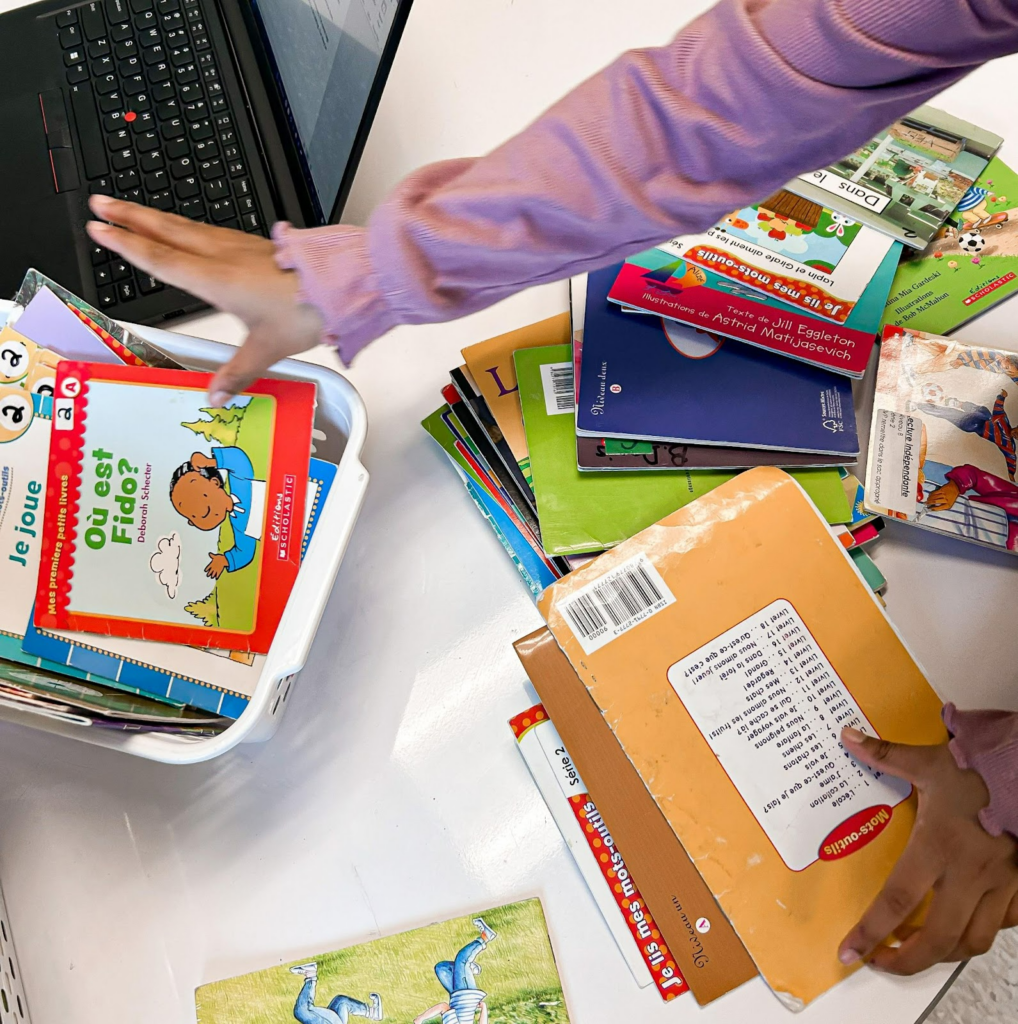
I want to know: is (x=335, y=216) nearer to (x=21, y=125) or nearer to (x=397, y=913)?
(x=21, y=125)

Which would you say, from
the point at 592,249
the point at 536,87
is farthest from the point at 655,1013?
the point at 536,87

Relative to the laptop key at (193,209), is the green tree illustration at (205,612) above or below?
below

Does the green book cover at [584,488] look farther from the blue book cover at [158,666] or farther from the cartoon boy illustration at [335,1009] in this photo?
the cartoon boy illustration at [335,1009]

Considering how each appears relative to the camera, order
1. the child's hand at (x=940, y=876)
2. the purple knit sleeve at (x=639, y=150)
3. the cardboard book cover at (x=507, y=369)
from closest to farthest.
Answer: the purple knit sleeve at (x=639, y=150) → the child's hand at (x=940, y=876) → the cardboard book cover at (x=507, y=369)

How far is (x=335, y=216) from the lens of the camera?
0.67m

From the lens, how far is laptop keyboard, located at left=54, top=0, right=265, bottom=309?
69cm

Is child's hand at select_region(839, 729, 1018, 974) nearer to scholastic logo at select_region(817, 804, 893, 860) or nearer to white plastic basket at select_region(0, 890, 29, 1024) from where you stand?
scholastic logo at select_region(817, 804, 893, 860)

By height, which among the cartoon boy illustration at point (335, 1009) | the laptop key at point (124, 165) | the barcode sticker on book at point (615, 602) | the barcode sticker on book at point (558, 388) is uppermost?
the laptop key at point (124, 165)

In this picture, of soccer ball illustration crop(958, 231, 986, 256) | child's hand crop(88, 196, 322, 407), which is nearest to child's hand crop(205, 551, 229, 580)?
child's hand crop(88, 196, 322, 407)

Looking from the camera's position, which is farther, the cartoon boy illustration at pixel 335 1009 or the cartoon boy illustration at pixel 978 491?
the cartoon boy illustration at pixel 978 491

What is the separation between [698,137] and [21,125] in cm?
59

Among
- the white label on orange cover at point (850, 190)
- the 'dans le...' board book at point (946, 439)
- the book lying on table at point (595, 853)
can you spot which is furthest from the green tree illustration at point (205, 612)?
the white label on orange cover at point (850, 190)

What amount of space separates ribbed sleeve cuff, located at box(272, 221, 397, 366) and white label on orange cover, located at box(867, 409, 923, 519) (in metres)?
0.41

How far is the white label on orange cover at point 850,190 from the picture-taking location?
733 millimetres
